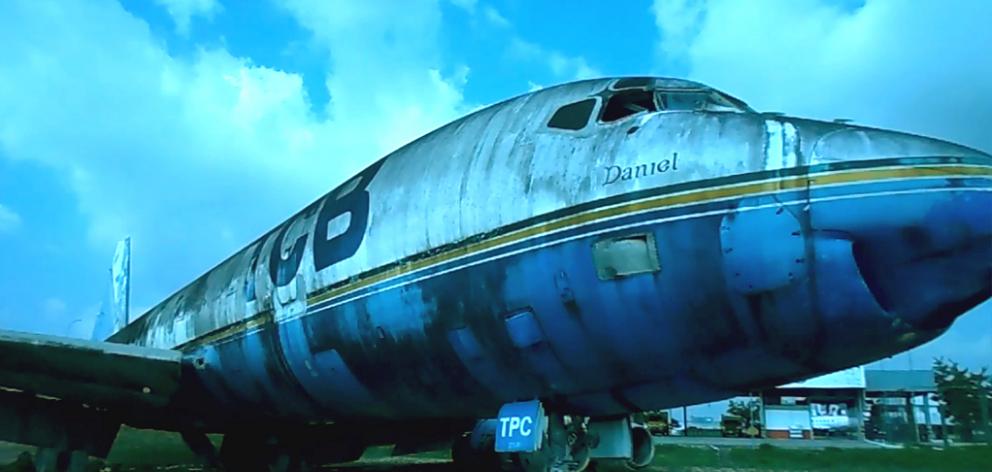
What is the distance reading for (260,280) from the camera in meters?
9.30

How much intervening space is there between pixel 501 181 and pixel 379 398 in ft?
8.42

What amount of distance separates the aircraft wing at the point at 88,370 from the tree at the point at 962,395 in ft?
174

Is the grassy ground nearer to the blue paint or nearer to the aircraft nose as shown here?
the blue paint

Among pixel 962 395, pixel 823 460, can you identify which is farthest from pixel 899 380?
pixel 823 460

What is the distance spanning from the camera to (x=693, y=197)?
16.3ft

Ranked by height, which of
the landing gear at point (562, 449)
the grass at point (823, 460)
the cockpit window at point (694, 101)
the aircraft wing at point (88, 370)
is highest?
the cockpit window at point (694, 101)

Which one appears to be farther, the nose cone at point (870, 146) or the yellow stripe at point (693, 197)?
the nose cone at point (870, 146)

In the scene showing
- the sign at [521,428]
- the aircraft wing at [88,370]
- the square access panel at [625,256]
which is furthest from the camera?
the aircraft wing at [88,370]

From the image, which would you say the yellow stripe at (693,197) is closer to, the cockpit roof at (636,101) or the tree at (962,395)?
the cockpit roof at (636,101)

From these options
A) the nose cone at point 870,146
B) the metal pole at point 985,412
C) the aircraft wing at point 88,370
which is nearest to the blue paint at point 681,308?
the nose cone at point 870,146

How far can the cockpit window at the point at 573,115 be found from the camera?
6082mm

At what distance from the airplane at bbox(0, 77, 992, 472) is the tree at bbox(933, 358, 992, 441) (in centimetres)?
5347

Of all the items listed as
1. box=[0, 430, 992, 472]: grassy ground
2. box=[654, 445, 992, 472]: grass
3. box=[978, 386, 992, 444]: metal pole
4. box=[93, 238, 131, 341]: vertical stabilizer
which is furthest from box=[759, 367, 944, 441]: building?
box=[93, 238, 131, 341]: vertical stabilizer

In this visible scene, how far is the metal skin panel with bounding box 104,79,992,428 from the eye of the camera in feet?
14.4
